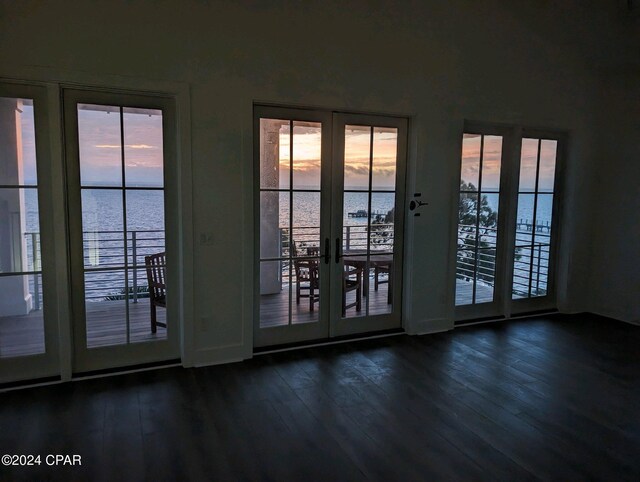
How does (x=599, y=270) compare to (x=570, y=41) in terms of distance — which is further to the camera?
(x=599, y=270)

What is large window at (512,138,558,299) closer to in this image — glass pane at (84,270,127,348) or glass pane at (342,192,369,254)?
glass pane at (342,192,369,254)

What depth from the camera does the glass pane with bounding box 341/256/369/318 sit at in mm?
4492

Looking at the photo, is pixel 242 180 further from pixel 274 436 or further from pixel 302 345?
pixel 274 436

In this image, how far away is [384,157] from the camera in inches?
176

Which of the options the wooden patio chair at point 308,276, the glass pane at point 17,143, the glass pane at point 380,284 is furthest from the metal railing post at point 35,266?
the glass pane at point 380,284

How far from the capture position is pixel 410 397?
3309 millimetres

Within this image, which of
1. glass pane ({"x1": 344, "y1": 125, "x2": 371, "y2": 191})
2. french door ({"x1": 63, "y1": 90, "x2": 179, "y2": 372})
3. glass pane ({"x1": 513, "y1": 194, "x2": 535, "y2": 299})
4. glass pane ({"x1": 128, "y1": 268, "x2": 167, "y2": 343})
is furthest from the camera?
glass pane ({"x1": 513, "y1": 194, "x2": 535, "y2": 299})

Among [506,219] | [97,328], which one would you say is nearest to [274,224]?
[97,328]

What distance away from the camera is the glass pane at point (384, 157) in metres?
4.43

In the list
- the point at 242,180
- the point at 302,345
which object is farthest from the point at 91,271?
the point at 302,345

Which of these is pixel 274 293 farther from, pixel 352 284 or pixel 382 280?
pixel 382 280

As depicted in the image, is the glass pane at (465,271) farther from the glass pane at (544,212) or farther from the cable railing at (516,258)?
the glass pane at (544,212)

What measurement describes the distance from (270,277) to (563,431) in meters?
2.56

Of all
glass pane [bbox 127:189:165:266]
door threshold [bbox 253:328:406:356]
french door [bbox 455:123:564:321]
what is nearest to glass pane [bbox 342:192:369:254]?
door threshold [bbox 253:328:406:356]
